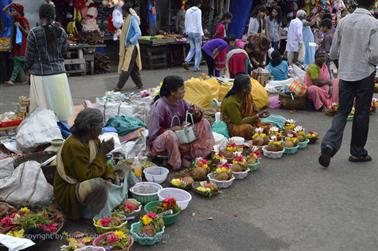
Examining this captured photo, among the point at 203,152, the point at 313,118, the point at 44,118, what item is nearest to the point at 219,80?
the point at 313,118

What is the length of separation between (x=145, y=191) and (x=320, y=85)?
4877 mm

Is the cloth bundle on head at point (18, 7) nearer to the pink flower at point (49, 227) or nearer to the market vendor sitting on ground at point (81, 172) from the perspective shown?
the market vendor sitting on ground at point (81, 172)

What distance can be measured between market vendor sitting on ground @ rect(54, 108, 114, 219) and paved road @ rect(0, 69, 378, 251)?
235 millimetres

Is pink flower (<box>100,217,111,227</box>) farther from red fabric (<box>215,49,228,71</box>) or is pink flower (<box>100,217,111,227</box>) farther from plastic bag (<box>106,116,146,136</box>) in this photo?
red fabric (<box>215,49,228,71</box>)

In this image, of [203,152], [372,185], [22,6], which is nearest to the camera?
[372,185]

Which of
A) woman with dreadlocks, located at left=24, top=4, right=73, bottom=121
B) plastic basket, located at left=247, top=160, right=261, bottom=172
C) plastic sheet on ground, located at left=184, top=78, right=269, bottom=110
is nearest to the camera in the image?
plastic basket, located at left=247, top=160, right=261, bottom=172

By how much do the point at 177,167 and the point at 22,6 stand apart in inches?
291

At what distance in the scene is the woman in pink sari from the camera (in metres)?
8.38

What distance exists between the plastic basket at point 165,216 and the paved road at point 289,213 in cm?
6

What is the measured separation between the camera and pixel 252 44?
923cm

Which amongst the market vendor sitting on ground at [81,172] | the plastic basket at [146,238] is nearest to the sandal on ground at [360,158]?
the plastic basket at [146,238]

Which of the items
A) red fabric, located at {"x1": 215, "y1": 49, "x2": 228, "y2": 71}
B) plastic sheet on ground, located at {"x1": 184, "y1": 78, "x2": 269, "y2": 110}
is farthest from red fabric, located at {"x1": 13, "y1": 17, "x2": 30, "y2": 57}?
plastic sheet on ground, located at {"x1": 184, "y1": 78, "x2": 269, "y2": 110}

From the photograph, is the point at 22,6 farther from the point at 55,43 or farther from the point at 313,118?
the point at 313,118

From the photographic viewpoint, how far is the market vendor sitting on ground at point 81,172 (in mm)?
Answer: 3971
